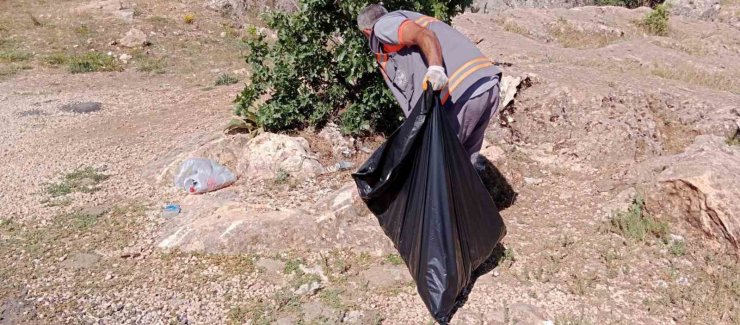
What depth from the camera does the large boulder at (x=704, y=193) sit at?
3.57 metres

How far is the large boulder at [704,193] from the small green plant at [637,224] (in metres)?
0.08

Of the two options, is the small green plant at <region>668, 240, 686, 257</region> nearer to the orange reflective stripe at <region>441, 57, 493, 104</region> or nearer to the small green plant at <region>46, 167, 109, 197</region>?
the orange reflective stripe at <region>441, 57, 493, 104</region>

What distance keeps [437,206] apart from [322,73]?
2179 mm

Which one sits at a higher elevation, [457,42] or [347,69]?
[457,42]

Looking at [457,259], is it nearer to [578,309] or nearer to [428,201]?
[428,201]

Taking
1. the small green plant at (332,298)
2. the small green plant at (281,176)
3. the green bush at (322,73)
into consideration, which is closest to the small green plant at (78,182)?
the green bush at (322,73)

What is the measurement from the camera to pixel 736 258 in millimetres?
3510

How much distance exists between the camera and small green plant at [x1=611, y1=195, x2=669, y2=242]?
3.76 meters

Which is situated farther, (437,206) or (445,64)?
(445,64)

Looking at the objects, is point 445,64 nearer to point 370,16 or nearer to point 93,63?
point 370,16

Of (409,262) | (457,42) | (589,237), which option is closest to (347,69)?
(457,42)

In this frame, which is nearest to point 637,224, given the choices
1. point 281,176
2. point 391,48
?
point 391,48

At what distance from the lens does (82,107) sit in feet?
21.8

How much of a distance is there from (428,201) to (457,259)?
33 cm
